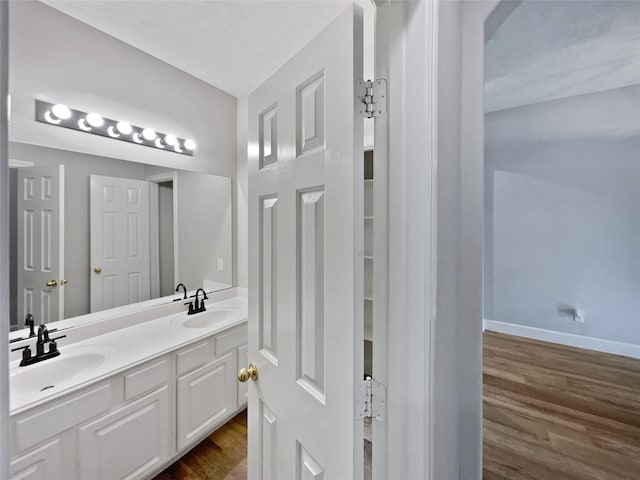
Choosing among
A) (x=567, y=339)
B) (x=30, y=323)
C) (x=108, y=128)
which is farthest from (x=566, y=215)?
(x=30, y=323)

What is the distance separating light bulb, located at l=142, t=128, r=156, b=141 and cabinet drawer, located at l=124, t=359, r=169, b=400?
1577 millimetres

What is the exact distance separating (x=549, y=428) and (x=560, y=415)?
21 cm

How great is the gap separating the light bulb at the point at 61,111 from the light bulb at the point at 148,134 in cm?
43

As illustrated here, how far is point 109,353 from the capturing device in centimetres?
158

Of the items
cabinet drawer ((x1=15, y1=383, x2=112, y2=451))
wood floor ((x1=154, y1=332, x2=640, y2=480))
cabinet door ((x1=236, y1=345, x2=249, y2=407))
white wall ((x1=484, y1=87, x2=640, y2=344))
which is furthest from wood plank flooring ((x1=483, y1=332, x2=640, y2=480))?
cabinet drawer ((x1=15, y1=383, x2=112, y2=451))

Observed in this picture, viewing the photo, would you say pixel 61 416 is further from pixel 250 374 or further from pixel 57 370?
pixel 250 374

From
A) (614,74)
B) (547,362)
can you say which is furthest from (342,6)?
(547,362)

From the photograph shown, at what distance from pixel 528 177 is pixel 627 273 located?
4.50 ft

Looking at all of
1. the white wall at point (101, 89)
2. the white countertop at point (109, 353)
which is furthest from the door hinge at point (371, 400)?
the white wall at point (101, 89)

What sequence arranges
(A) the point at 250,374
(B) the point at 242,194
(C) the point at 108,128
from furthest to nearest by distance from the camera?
1. (B) the point at 242,194
2. (C) the point at 108,128
3. (A) the point at 250,374

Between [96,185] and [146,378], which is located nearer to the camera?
[146,378]

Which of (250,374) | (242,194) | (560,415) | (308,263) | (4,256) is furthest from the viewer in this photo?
(242,194)

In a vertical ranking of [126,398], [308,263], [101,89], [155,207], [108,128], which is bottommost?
[126,398]

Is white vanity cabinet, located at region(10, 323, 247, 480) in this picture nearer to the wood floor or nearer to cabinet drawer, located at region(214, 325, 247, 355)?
cabinet drawer, located at region(214, 325, 247, 355)
